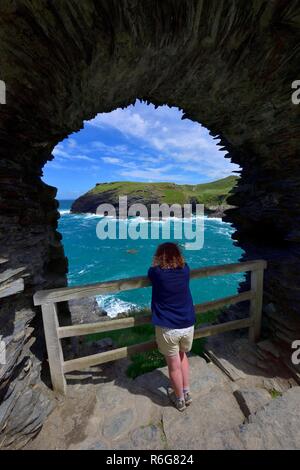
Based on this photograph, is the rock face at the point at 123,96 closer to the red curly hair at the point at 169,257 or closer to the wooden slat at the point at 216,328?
the wooden slat at the point at 216,328

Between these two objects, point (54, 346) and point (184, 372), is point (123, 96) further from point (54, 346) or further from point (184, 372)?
point (184, 372)

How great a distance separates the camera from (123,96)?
5.54m

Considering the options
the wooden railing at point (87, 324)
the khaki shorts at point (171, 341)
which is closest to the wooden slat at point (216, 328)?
the wooden railing at point (87, 324)

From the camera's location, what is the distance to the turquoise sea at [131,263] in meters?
27.5

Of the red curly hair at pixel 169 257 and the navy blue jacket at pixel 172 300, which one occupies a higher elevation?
the red curly hair at pixel 169 257

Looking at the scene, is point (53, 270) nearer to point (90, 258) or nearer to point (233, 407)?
point (233, 407)

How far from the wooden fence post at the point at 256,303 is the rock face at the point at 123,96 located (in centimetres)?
61

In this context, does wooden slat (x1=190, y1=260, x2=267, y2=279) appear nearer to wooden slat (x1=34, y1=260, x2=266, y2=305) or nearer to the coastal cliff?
wooden slat (x1=34, y1=260, x2=266, y2=305)

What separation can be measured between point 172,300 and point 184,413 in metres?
1.92

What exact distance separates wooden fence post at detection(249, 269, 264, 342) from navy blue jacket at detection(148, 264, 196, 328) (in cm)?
236

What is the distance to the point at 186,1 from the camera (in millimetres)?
3551

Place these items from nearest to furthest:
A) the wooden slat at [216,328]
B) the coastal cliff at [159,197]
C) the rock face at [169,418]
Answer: the rock face at [169,418], the wooden slat at [216,328], the coastal cliff at [159,197]

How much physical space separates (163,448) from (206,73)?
6927 millimetres

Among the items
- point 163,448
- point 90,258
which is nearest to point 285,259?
point 163,448
